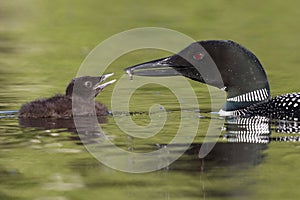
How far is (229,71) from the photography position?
8.49 meters

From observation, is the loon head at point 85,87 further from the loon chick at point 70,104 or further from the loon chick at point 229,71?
the loon chick at point 229,71

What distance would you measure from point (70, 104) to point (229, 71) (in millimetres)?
1654

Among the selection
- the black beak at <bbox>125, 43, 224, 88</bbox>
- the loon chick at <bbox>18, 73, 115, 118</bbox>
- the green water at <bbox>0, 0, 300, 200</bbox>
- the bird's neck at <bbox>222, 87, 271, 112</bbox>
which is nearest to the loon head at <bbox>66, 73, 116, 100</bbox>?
the loon chick at <bbox>18, 73, 115, 118</bbox>

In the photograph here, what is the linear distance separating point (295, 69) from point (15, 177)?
7351 millimetres

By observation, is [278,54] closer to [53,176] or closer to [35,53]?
[35,53]

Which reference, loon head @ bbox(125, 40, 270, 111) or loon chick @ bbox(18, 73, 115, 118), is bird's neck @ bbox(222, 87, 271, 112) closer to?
loon head @ bbox(125, 40, 270, 111)

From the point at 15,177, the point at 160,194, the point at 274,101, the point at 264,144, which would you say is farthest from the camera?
the point at 274,101

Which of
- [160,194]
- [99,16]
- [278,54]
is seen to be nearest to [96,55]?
[278,54]

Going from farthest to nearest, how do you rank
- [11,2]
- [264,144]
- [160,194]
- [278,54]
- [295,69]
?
[11,2], [278,54], [295,69], [264,144], [160,194]

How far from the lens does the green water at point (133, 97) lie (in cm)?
569

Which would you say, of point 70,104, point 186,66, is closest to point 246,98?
point 186,66

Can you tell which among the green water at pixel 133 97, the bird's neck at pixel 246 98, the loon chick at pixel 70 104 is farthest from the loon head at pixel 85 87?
the bird's neck at pixel 246 98

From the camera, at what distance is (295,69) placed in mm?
12648

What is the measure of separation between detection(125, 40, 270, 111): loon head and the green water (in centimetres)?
38
